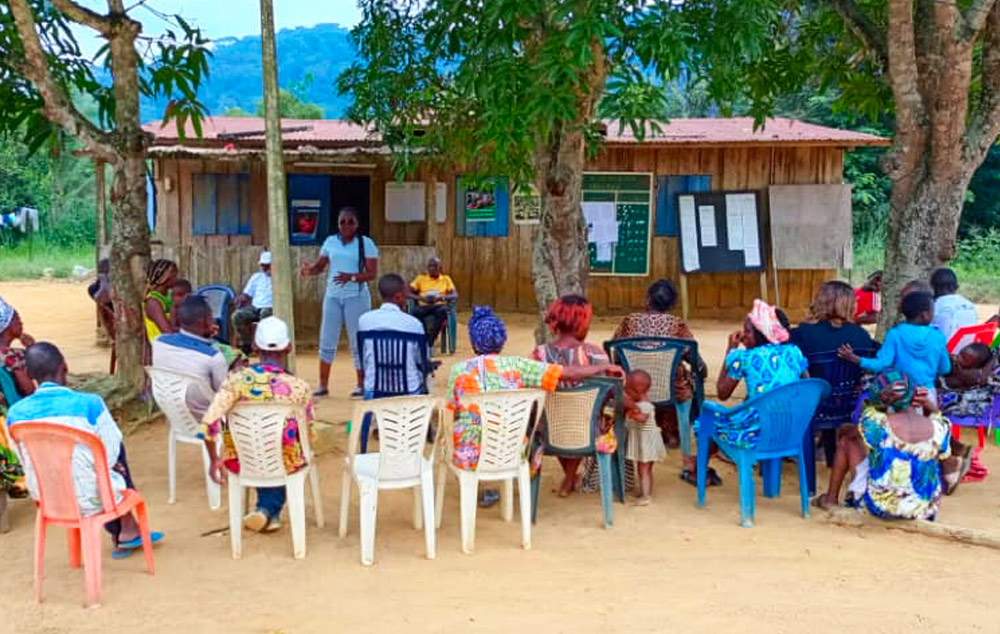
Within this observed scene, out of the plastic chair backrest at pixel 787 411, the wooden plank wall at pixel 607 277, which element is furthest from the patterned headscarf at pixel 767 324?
the wooden plank wall at pixel 607 277

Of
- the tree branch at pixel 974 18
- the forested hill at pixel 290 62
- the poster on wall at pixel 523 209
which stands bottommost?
the poster on wall at pixel 523 209

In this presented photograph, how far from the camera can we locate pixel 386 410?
443 centimetres

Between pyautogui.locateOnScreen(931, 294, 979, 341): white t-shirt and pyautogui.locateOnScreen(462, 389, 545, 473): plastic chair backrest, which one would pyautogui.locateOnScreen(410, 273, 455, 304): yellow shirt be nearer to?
pyautogui.locateOnScreen(931, 294, 979, 341): white t-shirt

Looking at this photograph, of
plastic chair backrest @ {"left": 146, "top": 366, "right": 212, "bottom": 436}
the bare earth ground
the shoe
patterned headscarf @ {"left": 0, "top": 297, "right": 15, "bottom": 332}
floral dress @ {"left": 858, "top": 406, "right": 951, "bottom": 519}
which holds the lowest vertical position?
the bare earth ground

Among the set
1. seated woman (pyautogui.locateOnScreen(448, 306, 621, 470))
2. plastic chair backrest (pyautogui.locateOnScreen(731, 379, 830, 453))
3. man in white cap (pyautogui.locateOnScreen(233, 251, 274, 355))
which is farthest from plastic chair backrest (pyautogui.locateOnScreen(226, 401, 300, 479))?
man in white cap (pyautogui.locateOnScreen(233, 251, 274, 355))

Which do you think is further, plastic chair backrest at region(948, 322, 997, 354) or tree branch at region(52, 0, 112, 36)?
tree branch at region(52, 0, 112, 36)

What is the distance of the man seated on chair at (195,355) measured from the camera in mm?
5207

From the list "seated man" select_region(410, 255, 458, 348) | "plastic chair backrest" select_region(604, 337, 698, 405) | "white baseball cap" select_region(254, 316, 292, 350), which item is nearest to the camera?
"white baseball cap" select_region(254, 316, 292, 350)

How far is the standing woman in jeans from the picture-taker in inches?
308

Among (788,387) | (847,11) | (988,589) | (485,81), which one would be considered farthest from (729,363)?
(847,11)

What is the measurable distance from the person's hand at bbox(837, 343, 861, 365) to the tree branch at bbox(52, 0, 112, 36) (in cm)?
559

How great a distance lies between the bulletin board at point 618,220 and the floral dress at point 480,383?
9.21 m

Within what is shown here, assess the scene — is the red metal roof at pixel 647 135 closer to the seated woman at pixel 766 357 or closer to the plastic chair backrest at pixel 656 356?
the plastic chair backrest at pixel 656 356

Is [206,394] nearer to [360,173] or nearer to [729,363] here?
[729,363]
